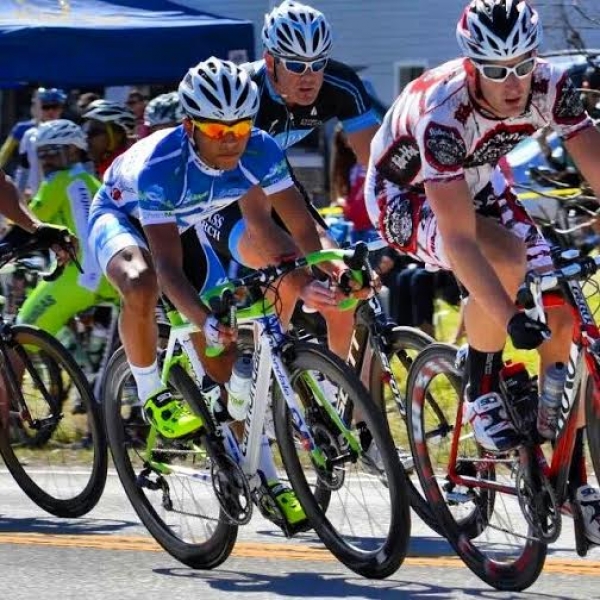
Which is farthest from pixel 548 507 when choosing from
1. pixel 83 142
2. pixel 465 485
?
pixel 83 142

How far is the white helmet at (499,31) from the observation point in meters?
5.80

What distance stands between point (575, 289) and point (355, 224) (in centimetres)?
712

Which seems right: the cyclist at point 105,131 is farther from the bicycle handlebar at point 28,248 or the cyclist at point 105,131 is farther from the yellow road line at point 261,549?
the yellow road line at point 261,549

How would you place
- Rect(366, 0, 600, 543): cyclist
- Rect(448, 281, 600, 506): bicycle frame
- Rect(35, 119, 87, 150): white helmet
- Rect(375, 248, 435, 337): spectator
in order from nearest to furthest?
Rect(448, 281, 600, 506): bicycle frame
Rect(366, 0, 600, 543): cyclist
Rect(35, 119, 87, 150): white helmet
Rect(375, 248, 435, 337): spectator

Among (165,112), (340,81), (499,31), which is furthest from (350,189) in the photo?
(499,31)

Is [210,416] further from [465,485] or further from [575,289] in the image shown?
[575,289]

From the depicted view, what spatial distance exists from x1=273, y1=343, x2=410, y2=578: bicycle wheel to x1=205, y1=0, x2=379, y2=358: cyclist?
4.31 feet

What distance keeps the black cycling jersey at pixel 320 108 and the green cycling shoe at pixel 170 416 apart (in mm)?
1783

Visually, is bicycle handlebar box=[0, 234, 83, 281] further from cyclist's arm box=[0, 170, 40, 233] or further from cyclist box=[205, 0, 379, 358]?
cyclist box=[205, 0, 379, 358]

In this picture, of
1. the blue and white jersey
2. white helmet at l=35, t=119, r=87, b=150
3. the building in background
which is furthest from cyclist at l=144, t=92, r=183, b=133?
the building in background

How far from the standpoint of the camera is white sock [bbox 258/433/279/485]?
6523 mm

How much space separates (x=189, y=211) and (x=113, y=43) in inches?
377

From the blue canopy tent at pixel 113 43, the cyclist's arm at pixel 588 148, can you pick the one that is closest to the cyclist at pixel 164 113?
the cyclist's arm at pixel 588 148

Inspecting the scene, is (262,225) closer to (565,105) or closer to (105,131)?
(565,105)
